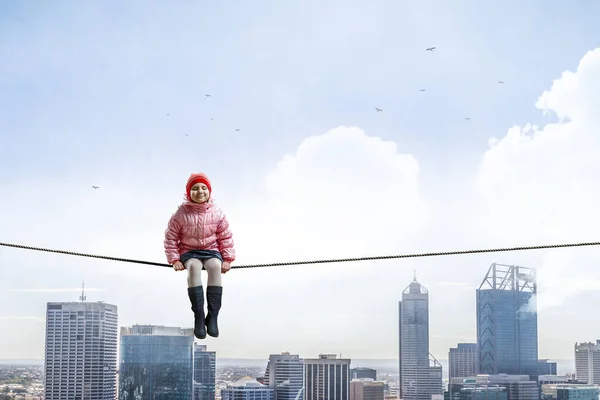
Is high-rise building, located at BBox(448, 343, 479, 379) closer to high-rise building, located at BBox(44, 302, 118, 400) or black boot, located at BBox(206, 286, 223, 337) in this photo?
high-rise building, located at BBox(44, 302, 118, 400)

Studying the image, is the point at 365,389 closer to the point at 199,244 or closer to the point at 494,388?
the point at 494,388

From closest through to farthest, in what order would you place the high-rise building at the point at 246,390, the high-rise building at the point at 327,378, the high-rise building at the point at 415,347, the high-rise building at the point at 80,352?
the high-rise building at the point at 327,378 < the high-rise building at the point at 246,390 < the high-rise building at the point at 80,352 < the high-rise building at the point at 415,347

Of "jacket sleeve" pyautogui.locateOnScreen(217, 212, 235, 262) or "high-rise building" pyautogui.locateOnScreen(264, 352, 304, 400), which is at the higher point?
"jacket sleeve" pyautogui.locateOnScreen(217, 212, 235, 262)

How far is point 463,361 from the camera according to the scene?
65.8 ft

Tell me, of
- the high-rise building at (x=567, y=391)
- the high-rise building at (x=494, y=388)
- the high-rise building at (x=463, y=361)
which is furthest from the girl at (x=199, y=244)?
the high-rise building at (x=567, y=391)

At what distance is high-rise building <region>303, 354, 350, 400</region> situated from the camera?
51.6ft

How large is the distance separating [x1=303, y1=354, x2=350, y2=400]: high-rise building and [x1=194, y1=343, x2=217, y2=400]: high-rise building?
1801 millimetres

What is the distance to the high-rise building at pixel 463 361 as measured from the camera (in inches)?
783

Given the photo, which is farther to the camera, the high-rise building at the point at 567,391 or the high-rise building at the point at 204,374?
the high-rise building at the point at 567,391

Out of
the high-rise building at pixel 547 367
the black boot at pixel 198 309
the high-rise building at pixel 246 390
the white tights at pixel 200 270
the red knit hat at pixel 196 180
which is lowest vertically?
the high-rise building at pixel 246 390

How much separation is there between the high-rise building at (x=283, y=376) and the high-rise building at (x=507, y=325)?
6.76 meters

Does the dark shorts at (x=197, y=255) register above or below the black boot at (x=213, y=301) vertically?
above

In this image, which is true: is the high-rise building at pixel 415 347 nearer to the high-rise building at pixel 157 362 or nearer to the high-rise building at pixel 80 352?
the high-rise building at pixel 157 362

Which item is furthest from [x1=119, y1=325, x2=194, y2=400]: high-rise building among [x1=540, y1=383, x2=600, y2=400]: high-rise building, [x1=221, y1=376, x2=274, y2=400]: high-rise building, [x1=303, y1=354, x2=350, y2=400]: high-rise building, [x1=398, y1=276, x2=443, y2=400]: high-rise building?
[x1=540, y1=383, x2=600, y2=400]: high-rise building
